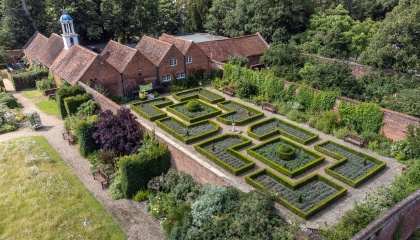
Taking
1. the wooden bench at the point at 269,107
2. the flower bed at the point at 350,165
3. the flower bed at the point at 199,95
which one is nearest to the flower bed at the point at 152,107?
the flower bed at the point at 199,95

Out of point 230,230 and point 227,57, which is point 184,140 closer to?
point 230,230

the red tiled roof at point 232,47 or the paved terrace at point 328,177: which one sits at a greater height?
the red tiled roof at point 232,47

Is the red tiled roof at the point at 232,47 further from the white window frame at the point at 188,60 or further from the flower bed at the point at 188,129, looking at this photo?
the flower bed at the point at 188,129

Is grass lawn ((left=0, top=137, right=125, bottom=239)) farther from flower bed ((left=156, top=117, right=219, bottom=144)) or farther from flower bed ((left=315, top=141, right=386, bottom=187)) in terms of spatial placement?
flower bed ((left=315, top=141, right=386, bottom=187))

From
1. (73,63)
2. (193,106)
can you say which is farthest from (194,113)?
(73,63)

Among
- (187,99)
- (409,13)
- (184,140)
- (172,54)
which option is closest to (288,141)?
(184,140)

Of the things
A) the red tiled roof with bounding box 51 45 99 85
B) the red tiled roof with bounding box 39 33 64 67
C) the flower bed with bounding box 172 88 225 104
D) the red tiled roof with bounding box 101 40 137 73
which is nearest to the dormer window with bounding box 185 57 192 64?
the flower bed with bounding box 172 88 225 104

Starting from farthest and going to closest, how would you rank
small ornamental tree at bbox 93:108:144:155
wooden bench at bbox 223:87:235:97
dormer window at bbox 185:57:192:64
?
dormer window at bbox 185:57:192:64, wooden bench at bbox 223:87:235:97, small ornamental tree at bbox 93:108:144:155
